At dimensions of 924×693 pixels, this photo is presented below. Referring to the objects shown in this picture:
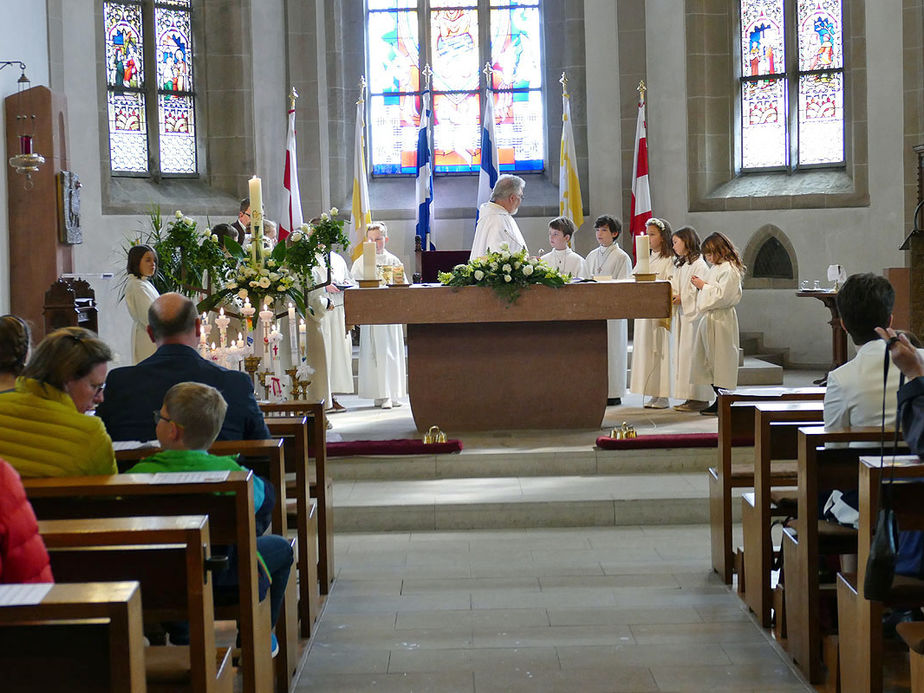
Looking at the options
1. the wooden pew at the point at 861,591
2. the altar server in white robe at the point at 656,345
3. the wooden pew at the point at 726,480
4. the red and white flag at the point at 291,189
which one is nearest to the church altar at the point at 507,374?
the altar server in white robe at the point at 656,345

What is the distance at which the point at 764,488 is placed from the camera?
15.3 ft

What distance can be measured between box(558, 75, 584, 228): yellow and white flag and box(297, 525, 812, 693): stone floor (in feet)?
24.0

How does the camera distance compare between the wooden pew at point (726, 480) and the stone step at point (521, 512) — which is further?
the stone step at point (521, 512)

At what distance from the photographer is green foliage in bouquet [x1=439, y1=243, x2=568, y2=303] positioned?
25.2 ft

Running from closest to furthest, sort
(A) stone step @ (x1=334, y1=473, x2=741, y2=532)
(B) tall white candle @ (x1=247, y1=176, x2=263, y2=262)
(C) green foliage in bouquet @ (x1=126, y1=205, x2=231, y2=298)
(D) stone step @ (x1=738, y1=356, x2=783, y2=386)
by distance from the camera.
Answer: (B) tall white candle @ (x1=247, y1=176, x2=263, y2=262)
(A) stone step @ (x1=334, y1=473, x2=741, y2=532)
(C) green foliage in bouquet @ (x1=126, y1=205, x2=231, y2=298)
(D) stone step @ (x1=738, y1=356, x2=783, y2=386)

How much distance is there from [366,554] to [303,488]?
1.27 m

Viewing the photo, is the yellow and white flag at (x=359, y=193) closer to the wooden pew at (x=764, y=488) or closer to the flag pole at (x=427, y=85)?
the flag pole at (x=427, y=85)

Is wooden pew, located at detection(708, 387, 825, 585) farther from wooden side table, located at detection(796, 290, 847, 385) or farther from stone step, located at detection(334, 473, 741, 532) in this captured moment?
wooden side table, located at detection(796, 290, 847, 385)

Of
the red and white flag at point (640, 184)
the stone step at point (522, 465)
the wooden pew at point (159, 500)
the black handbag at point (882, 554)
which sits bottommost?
the stone step at point (522, 465)

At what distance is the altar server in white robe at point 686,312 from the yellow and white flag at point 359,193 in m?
4.68

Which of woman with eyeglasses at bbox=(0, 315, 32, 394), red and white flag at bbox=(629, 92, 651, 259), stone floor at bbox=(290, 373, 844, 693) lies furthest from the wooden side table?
woman with eyeglasses at bbox=(0, 315, 32, 394)

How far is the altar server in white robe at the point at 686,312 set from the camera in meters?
8.96

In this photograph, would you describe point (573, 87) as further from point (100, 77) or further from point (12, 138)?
point (12, 138)

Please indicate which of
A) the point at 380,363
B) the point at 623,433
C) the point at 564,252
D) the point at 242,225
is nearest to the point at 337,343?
the point at 380,363
